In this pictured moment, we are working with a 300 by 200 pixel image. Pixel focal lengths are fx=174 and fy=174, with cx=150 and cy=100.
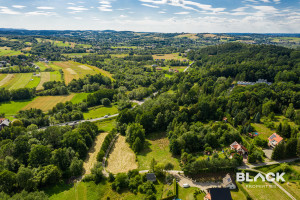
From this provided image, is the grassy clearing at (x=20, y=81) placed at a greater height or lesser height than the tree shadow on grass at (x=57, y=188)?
greater

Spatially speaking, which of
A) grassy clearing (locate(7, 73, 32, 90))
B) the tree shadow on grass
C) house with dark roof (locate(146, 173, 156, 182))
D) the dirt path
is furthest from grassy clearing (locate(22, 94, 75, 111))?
house with dark roof (locate(146, 173, 156, 182))

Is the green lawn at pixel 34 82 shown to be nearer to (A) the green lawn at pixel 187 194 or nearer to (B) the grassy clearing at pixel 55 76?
(B) the grassy clearing at pixel 55 76

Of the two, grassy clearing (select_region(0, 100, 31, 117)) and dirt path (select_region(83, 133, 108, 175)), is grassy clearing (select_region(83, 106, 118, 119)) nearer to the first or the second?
dirt path (select_region(83, 133, 108, 175))

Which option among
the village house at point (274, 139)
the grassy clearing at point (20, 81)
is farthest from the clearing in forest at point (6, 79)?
the village house at point (274, 139)

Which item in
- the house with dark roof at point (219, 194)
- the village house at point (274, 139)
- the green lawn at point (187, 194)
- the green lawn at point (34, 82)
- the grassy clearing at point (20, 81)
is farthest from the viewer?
the green lawn at point (34, 82)

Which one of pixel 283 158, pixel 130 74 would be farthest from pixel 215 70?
pixel 283 158

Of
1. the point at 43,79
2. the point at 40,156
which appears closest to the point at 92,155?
the point at 40,156

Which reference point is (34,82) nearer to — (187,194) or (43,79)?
(43,79)

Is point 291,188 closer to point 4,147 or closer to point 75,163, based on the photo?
point 75,163
